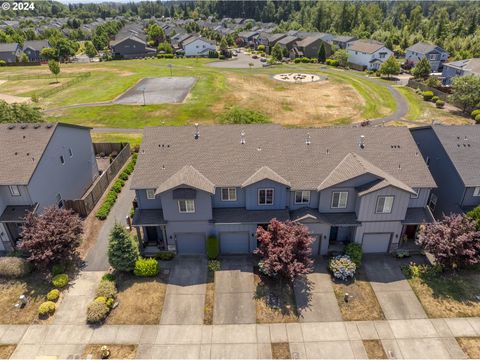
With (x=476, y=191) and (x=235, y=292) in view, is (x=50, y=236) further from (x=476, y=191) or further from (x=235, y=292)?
(x=476, y=191)

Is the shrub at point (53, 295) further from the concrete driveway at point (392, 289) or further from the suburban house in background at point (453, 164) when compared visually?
the suburban house in background at point (453, 164)

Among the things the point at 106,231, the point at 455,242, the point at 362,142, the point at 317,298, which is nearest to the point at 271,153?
the point at 362,142

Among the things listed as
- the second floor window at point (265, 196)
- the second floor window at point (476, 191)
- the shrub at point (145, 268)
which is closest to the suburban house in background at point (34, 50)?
the shrub at point (145, 268)

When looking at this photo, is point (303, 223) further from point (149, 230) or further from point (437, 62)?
point (437, 62)

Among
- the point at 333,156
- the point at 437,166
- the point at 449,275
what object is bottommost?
the point at 449,275

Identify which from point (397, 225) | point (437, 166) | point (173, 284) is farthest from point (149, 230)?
point (437, 166)

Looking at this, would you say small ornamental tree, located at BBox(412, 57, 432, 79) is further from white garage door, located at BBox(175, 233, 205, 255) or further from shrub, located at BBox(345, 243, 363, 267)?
white garage door, located at BBox(175, 233, 205, 255)
